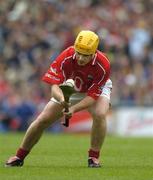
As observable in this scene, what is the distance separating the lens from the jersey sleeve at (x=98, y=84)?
12539 mm

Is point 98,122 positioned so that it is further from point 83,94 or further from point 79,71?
point 79,71

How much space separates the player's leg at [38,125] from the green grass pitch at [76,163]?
20cm

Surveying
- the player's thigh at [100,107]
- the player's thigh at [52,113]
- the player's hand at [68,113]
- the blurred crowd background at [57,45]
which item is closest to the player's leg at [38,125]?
the player's thigh at [52,113]

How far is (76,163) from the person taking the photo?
13883mm

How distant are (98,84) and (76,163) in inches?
73.5

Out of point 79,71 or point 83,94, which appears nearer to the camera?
point 79,71

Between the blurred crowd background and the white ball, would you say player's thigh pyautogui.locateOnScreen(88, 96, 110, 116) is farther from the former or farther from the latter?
the blurred crowd background

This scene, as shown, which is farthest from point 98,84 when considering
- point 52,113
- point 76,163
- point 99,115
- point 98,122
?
point 76,163

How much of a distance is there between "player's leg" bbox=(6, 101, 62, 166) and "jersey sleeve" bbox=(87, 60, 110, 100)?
0.53 meters

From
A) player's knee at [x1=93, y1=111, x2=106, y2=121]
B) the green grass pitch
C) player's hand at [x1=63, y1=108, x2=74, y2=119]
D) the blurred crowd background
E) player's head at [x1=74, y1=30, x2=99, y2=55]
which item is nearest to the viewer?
the green grass pitch

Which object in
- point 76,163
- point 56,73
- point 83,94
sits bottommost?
point 76,163

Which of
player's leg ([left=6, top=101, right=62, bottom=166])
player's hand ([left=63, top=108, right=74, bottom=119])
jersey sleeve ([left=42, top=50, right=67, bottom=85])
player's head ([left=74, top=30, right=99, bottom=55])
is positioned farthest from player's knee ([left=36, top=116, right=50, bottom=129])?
player's head ([left=74, top=30, right=99, bottom=55])

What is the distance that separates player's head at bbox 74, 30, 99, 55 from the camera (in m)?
12.2

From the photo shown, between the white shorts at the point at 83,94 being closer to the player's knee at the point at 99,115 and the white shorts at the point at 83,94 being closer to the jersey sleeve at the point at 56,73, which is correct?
the player's knee at the point at 99,115
